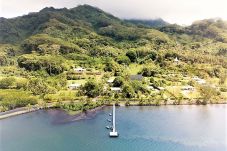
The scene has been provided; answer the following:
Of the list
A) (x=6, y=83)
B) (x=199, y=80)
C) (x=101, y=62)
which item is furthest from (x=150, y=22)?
(x=6, y=83)

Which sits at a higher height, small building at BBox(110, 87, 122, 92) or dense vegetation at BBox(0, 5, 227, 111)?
dense vegetation at BBox(0, 5, 227, 111)

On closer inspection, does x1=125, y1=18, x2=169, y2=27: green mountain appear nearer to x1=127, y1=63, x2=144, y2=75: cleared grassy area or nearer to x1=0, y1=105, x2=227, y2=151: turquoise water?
x1=127, y1=63, x2=144, y2=75: cleared grassy area

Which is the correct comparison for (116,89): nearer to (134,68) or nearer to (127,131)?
(127,131)

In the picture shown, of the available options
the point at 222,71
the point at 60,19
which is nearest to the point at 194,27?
the point at 60,19

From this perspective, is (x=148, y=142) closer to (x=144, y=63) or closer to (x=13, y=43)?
(x=144, y=63)

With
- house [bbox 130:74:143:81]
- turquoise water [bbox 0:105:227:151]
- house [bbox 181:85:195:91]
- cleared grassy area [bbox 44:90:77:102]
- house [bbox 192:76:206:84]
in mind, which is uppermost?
house [bbox 130:74:143:81]

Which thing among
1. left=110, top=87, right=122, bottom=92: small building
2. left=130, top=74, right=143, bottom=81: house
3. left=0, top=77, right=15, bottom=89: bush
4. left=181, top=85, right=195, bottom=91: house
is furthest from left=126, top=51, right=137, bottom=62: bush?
left=0, top=77, right=15, bottom=89: bush
